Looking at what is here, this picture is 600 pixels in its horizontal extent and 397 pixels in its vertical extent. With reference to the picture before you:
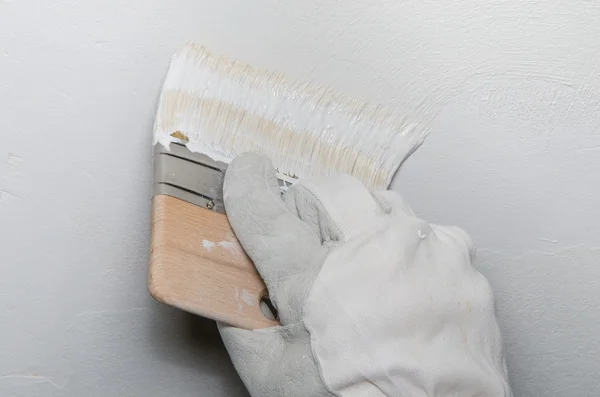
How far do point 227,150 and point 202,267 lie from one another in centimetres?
17

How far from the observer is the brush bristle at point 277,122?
1.01 metres

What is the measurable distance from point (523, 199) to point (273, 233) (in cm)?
40

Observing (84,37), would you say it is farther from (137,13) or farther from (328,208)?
(328,208)

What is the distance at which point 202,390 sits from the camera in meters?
1.17

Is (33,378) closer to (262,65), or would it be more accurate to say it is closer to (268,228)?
(268,228)

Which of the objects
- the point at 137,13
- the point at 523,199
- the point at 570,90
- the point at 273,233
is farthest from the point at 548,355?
the point at 137,13

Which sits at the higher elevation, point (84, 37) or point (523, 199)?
point (84, 37)

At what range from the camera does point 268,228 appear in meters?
0.95

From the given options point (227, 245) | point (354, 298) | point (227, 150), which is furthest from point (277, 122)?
point (354, 298)

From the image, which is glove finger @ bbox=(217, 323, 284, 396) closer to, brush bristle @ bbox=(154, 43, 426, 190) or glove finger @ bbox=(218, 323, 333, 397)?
glove finger @ bbox=(218, 323, 333, 397)

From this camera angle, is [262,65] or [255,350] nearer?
[255,350]

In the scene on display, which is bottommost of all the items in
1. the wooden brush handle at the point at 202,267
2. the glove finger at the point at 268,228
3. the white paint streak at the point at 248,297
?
the white paint streak at the point at 248,297

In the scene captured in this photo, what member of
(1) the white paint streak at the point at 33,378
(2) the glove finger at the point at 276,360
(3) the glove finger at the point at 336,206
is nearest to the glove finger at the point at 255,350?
(2) the glove finger at the point at 276,360

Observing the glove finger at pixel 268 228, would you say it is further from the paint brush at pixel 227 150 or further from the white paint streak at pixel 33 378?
the white paint streak at pixel 33 378
